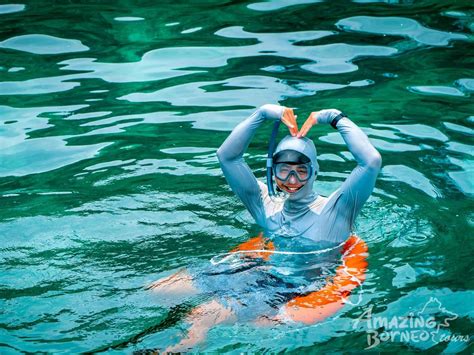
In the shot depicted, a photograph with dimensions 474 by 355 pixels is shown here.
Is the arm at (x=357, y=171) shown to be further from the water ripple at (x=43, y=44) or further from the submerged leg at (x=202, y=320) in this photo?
the water ripple at (x=43, y=44)

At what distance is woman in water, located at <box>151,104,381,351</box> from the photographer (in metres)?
5.71

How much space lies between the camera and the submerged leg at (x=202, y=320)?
502 centimetres

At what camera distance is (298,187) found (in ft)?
19.6

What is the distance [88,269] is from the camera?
5.95m

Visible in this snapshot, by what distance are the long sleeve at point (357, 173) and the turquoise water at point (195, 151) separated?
1.73 feet

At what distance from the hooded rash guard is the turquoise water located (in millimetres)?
412

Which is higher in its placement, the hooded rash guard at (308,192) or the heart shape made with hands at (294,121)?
the heart shape made with hands at (294,121)

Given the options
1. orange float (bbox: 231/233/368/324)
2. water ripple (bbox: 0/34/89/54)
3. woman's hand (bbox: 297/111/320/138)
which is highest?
water ripple (bbox: 0/34/89/54)

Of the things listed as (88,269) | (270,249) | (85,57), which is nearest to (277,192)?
(270,249)

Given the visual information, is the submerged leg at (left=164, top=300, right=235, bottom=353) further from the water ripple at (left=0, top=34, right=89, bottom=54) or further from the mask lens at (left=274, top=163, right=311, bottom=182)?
the water ripple at (left=0, top=34, right=89, bottom=54)

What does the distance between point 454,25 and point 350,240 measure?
18.3ft

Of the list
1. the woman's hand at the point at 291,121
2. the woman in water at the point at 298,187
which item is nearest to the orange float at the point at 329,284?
the woman in water at the point at 298,187

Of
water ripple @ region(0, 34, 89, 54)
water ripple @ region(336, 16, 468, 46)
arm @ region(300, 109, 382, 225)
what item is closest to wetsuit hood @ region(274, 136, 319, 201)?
arm @ region(300, 109, 382, 225)

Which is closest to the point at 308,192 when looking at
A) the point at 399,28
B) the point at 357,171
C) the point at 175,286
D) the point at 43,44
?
the point at 357,171
